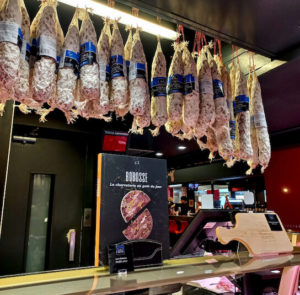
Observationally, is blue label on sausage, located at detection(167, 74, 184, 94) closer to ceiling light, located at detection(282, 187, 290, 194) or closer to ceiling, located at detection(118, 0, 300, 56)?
ceiling, located at detection(118, 0, 300, 56)

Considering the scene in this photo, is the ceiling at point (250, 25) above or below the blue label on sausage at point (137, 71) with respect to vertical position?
above

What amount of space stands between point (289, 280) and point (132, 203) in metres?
0.92

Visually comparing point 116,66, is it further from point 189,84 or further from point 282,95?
point 282,95

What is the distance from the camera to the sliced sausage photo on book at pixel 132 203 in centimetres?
123

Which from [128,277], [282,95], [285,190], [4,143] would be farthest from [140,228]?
[285,190]

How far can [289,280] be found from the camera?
1.39 metres

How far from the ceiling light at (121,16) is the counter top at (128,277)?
1449 millimetres

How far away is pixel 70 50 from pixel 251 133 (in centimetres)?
150

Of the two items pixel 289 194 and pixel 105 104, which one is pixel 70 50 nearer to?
pixel 105 104

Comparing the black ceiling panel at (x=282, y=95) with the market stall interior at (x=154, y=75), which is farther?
the black ceiling panel at (x=282, y=95)

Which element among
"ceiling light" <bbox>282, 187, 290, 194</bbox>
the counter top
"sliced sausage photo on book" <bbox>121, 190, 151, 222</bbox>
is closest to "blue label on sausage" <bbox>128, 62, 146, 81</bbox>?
"sliced sausage photo on book" <bbox>121, 190, 151, 222</bbox>

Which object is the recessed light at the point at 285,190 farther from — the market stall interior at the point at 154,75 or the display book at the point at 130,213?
the display book at the point at 130,213

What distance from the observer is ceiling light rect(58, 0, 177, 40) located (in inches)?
71.9

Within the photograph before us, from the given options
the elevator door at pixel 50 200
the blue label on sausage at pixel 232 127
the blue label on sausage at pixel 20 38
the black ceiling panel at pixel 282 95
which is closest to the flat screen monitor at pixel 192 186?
the black ceiling panel at pixel 282 95
